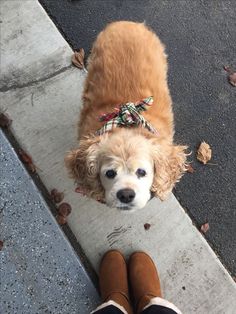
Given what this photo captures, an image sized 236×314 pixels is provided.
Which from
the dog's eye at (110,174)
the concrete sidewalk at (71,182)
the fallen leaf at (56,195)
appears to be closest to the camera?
the dog's eye at (110,174)

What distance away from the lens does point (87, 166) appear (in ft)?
9.05

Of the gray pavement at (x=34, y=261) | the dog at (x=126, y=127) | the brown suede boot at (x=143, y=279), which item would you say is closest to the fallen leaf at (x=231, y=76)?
the dog at (x=126, y=127)

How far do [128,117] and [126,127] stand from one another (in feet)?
0.32

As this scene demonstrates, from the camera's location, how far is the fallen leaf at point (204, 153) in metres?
3.65

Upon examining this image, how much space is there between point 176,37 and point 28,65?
5.00 ft

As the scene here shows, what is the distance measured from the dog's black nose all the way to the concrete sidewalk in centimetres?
92

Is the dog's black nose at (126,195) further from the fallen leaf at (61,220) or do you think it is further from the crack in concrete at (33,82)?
the crack in concrete at (33,82)

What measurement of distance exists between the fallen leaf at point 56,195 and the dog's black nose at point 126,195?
1029mm

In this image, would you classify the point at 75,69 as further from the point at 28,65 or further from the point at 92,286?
the point at 92,286

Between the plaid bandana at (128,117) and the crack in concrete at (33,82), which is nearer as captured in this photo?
the plaid bandana at (128,117)

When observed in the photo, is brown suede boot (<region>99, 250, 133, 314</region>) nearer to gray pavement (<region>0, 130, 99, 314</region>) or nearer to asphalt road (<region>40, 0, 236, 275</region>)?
gray pavement (<region>0, 130, 99, 314</region>)

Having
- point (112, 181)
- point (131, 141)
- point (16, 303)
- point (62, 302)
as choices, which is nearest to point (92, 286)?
point (62, 302)

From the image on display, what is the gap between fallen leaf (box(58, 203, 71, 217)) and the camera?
3.39 meters

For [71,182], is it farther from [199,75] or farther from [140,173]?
[199,75]
